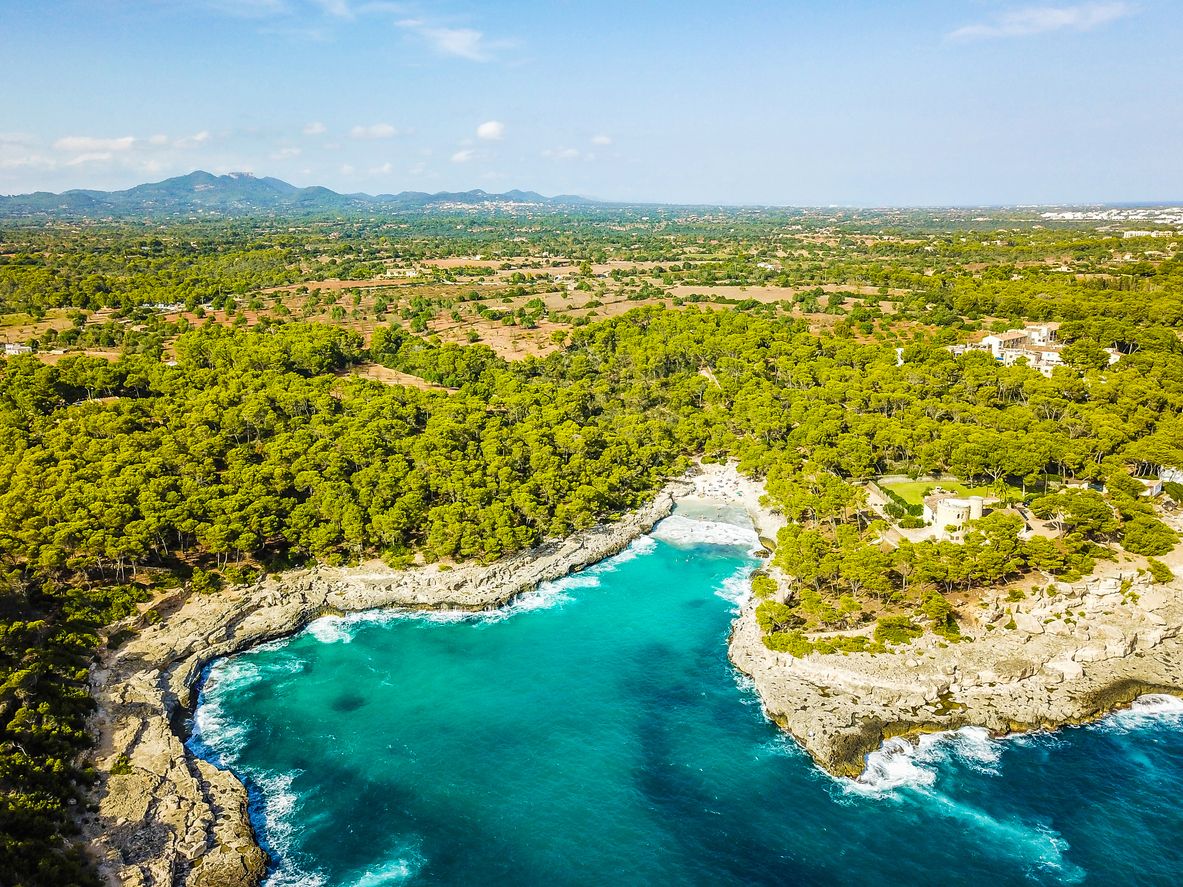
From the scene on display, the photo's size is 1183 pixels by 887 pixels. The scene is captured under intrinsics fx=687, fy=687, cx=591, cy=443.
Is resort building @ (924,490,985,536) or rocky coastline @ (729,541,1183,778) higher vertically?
resort building @ (924,490,985,536)

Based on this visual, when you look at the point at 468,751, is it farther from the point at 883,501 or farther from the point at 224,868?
the point at 883,501

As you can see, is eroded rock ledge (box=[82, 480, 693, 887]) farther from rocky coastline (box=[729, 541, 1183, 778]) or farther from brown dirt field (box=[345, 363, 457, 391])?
brown dirt field (box=[345, 363, 457, 391])

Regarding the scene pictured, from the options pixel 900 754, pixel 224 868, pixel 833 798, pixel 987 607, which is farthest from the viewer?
pixel 987 607

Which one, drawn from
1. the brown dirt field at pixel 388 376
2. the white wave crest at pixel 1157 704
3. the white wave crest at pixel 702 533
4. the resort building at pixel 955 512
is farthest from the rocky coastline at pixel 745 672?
the brown dirt field at pixel 388 376

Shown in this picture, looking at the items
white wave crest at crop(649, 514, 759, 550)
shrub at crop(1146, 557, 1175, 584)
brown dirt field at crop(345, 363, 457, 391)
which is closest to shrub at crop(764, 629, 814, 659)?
white wave crest at crop(649, 514, 759, 550)

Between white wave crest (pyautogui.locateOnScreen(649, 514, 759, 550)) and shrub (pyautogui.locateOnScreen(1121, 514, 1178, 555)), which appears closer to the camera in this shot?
shrub (pyautogui.locateOnScreen(1121, 514, 1178, 555))

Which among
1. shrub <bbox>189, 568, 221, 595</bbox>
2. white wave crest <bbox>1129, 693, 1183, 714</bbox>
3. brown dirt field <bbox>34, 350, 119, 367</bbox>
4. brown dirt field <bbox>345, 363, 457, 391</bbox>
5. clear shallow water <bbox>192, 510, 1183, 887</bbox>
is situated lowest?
clear shallow water <bbox>192, 510, 1183, 887</bbox>

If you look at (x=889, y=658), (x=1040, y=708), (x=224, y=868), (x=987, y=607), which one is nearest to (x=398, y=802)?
(x=224, y=868)

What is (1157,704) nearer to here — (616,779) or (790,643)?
(790,643)
